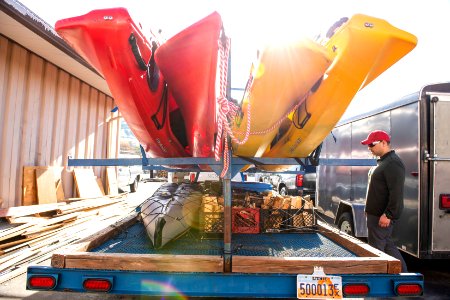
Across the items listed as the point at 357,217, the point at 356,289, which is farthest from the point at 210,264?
the point at 357,217

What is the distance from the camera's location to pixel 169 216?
2.90 m

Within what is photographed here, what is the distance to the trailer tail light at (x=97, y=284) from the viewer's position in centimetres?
212

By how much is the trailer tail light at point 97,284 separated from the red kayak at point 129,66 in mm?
1296

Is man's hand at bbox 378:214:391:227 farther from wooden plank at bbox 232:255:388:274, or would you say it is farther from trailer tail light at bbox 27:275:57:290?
trailer tail light at bbox 27:275:57:290

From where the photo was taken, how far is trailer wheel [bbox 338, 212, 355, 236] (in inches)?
201

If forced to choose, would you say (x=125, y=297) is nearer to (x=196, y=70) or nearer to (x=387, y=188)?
(x=196, y=70)

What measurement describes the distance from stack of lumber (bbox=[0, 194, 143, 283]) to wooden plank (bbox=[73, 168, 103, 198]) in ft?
4.10

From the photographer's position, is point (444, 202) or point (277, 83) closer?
point (277, 83)

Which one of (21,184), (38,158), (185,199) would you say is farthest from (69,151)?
(185,199)

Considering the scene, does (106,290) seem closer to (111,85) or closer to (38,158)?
(111,85)

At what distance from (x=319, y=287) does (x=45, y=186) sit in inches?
266

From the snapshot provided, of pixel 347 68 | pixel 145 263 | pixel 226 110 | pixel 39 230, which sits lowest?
pixel 39 230

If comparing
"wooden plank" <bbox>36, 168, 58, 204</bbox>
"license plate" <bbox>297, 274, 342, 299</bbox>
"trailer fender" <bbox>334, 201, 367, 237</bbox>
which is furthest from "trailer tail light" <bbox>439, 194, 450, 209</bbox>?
"wooden plank" <bbox>36, 168, 58, 204</bbox>

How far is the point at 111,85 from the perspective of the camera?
238 cm
